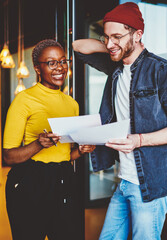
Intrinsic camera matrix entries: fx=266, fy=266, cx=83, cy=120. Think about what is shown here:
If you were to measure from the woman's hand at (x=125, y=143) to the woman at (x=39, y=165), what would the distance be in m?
0.35

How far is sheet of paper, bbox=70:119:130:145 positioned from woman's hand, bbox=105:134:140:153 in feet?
0.07

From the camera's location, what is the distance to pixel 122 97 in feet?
4.71

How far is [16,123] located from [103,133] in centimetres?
53

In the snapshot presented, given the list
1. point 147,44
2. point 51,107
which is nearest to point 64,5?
point 147,44

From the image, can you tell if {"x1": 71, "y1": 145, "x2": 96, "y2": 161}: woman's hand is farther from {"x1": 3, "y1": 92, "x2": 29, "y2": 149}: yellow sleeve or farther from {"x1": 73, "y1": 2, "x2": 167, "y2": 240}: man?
{"x1": 3, "y1": 92, "x2": 29, "y2": 149}: yellow sleeve

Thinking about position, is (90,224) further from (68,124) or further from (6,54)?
(6,54)

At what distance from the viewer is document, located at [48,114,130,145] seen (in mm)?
1085

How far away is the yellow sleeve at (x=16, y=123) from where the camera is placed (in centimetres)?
141

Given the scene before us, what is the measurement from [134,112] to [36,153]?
0.56 meters

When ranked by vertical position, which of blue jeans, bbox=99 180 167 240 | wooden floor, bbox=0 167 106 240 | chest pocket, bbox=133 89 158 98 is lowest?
wooden floor, bbox=0 167 106 240

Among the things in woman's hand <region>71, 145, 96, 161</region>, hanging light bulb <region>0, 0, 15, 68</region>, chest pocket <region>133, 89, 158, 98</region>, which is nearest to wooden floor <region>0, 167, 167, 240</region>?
woman's hand <region>71, 145, 96, 161</region>

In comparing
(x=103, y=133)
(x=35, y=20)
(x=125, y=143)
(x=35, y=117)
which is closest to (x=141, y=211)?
(x=125, y=143)

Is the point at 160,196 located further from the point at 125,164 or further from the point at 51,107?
the point at 51,107

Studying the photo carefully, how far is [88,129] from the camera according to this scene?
109 centimetres
